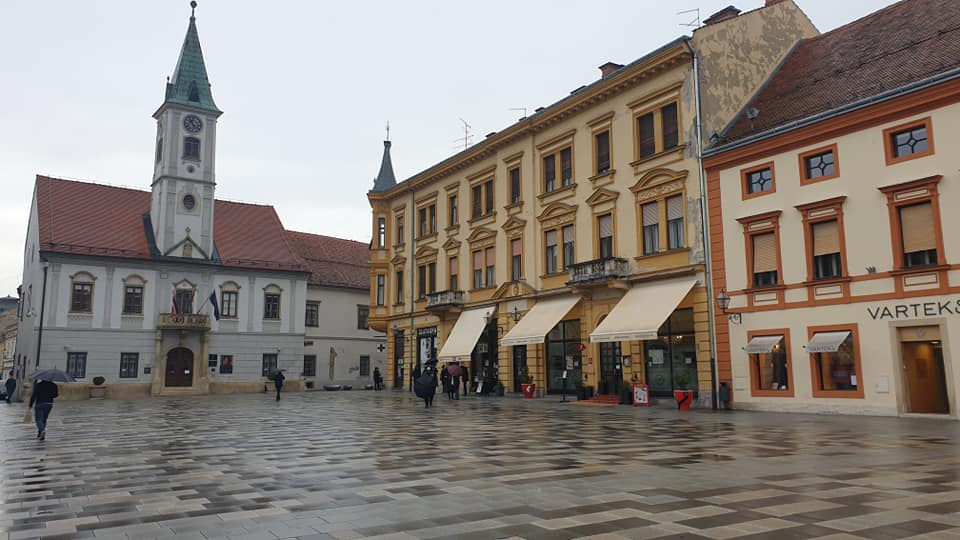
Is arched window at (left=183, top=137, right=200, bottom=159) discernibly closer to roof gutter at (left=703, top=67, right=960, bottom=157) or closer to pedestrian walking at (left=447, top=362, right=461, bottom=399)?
pedestrian walking at (left=447, top=362, right=461, bottom=399)

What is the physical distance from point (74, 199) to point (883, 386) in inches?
1985

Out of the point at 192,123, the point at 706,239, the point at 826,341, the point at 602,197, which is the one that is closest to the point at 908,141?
the point at 826,341

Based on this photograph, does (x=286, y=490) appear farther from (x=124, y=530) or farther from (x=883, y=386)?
(x=883, y=386)

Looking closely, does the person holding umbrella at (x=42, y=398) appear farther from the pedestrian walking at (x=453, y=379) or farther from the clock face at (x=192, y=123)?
the clock face at (x=192, y=123)

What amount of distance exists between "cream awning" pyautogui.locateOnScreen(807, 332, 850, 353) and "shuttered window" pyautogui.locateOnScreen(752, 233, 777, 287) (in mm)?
2495

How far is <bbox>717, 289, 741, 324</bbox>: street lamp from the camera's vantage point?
85.3 feet

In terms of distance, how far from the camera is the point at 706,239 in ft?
89.6

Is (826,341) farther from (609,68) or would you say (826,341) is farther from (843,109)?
(609,68)

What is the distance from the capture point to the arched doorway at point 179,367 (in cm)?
4969

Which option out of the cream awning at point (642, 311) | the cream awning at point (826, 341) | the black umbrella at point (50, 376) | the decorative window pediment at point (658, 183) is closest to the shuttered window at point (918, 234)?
the cream awning at point (826, 341)

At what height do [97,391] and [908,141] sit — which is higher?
[908,141]

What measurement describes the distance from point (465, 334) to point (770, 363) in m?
17.3

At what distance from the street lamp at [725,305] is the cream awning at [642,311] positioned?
1.49 metres

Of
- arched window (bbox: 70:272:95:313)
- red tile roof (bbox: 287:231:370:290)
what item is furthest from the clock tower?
red tile roof (bbox: 287:231:370:290)
